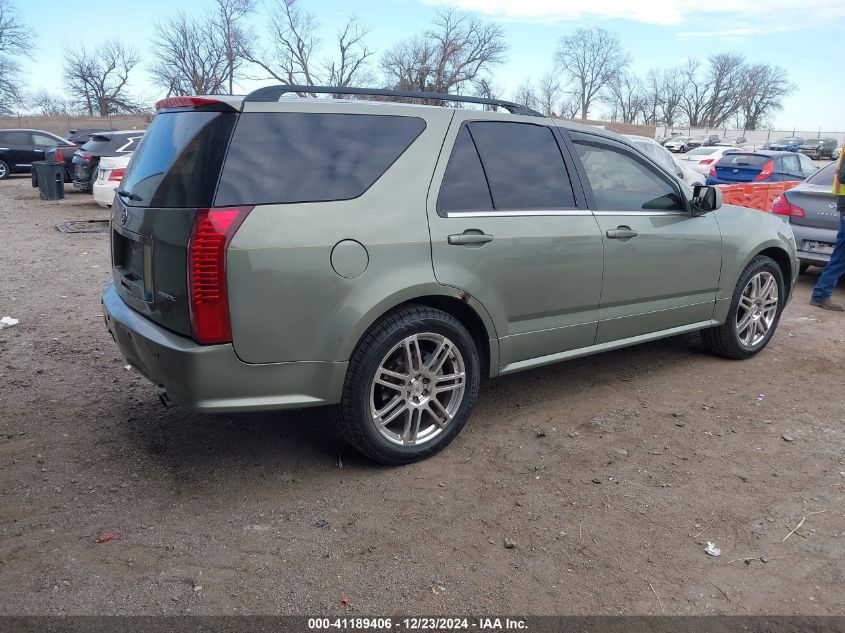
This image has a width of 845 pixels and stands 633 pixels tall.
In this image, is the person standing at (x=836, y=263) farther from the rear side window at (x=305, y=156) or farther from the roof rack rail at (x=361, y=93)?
the rear side window at (x=305, y=156)

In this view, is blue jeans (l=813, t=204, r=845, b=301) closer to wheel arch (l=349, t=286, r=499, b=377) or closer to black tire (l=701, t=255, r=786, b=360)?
black tire (l=701, t=255, r=786, b=360)

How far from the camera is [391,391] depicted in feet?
11.8

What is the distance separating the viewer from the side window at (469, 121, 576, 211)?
3912mm

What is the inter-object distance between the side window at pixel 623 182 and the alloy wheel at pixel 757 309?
45.1 inches

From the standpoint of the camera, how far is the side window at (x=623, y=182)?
4.43 metres

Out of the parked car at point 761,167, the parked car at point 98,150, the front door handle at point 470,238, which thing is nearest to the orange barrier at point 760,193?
the parked car at point 761,167

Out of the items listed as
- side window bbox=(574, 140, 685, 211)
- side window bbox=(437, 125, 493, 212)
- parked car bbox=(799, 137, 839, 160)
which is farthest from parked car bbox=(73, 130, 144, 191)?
parked car bbox=(799, 137, 839, 160)

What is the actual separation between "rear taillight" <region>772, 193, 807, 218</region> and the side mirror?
447cm

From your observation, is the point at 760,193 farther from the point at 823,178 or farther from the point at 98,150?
the point at 98,150

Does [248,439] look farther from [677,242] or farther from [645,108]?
[645,108]

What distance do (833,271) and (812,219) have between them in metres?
1.20

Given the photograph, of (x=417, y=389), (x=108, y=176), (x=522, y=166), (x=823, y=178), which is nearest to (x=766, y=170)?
(x=823, y=178)

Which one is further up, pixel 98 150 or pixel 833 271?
pixel 98 150

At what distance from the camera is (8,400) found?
440 cm
